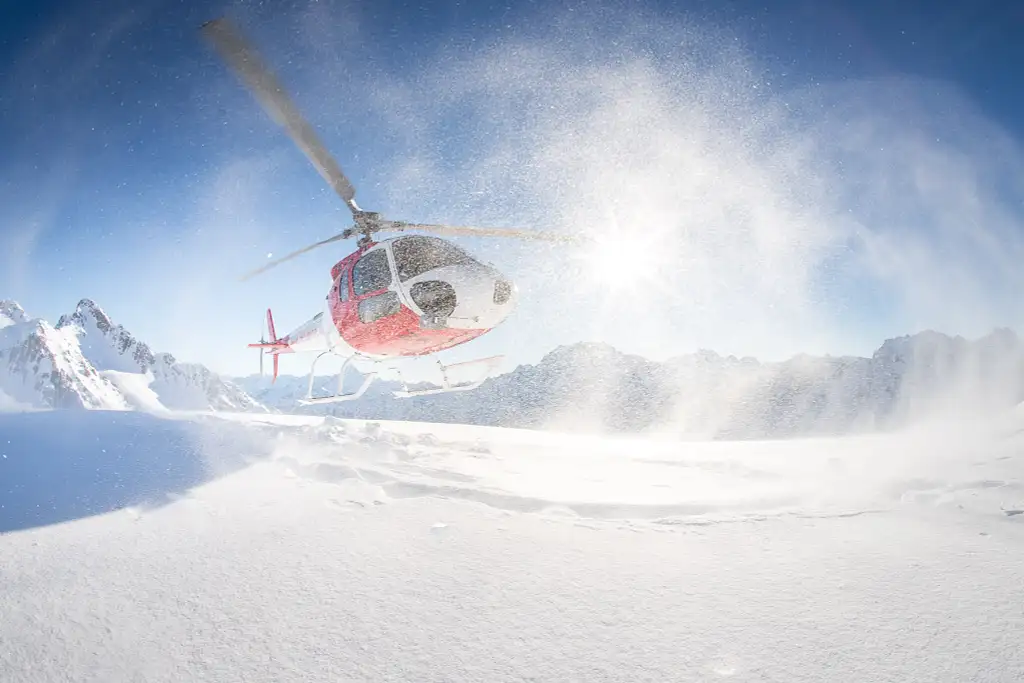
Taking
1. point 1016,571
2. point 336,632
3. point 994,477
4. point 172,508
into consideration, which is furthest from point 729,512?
point 172,508

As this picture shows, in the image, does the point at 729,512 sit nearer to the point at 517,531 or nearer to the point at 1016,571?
the point at 1016,571

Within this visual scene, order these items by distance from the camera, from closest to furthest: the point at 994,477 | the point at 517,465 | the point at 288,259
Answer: the point at 994,477
the point at 517,465
the point at 288,259

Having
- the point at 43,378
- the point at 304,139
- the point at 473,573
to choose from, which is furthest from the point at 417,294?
the point at 43,378

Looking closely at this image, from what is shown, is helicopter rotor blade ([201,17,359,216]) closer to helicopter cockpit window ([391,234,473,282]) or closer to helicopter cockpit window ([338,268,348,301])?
helicopter cockpit window ([391,234,473,282])

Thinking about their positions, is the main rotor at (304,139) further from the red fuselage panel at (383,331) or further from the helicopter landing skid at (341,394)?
the helicopter landing skid at (341,394)

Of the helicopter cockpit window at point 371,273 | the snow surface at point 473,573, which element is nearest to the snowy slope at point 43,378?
the helicopter cockpit window at point 371,273

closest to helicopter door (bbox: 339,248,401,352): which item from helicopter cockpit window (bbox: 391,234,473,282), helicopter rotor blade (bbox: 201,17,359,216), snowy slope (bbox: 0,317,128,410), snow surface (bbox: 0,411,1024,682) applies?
helicopter cockpit window (bbox: 391,234,473,282)
